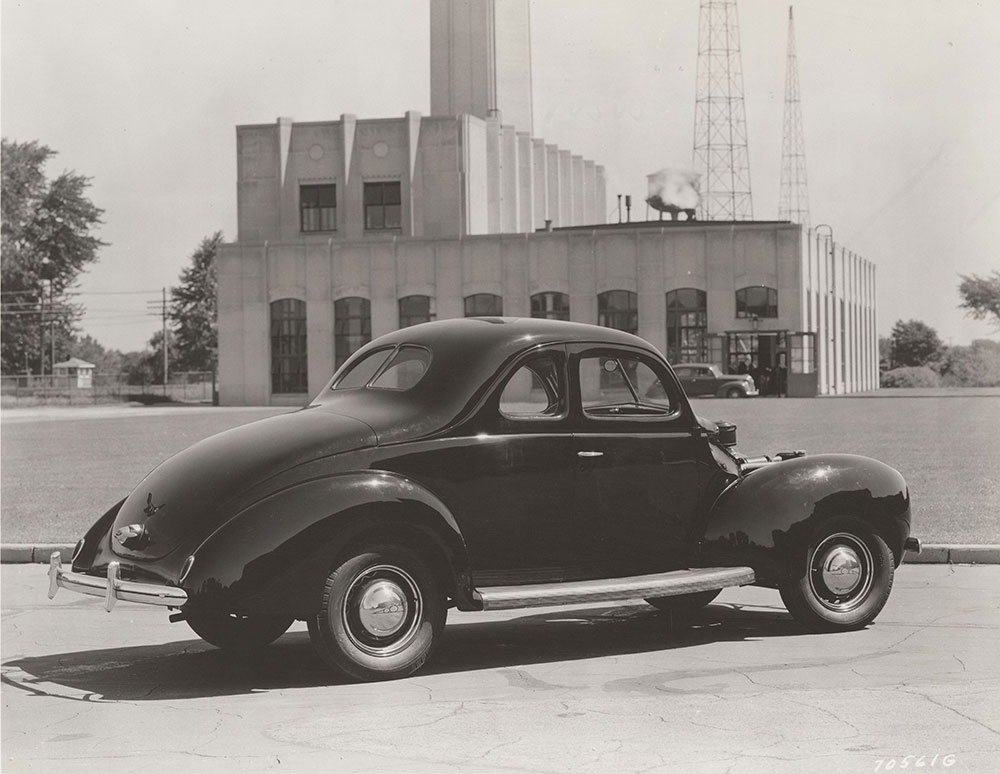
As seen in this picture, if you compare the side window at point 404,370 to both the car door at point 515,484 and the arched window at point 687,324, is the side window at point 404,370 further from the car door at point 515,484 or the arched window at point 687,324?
the arched window at point 687,324

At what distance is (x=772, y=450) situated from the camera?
22.4 metres

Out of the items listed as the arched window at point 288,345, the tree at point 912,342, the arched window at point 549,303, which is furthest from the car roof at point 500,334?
the tree at point 912,342

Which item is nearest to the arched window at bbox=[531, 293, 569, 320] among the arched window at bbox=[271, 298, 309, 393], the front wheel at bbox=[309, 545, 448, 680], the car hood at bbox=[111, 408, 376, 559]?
the arched window at bbox=[271, 298, 309, 393]

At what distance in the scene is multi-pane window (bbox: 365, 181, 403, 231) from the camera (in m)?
68.0

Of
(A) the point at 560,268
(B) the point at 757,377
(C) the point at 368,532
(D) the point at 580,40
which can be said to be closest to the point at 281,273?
(A) the point at 560,268

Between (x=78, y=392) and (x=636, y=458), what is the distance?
7032 cm

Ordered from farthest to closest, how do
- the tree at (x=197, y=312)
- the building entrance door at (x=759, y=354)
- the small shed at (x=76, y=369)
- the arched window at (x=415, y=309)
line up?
the tree at (x=197, y=312) → the small shed at (x=76, y=369) → the arched window at (x=415, y=309) → the building entrance door at (x=759, y=354)

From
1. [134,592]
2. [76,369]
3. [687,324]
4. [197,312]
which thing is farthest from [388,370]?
[76,369]

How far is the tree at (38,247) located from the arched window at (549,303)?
36637 mm

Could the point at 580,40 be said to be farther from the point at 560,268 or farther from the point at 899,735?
the point at 560,268

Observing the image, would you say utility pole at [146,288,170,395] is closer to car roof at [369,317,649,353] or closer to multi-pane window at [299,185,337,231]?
multi-pane window at [299,185,337,231]

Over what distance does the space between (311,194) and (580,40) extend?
58.3 meters

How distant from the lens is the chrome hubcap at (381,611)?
6820 millimetres

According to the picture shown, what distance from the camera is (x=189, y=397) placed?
78625mm
